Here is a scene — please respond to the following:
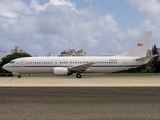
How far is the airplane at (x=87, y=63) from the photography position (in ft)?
128

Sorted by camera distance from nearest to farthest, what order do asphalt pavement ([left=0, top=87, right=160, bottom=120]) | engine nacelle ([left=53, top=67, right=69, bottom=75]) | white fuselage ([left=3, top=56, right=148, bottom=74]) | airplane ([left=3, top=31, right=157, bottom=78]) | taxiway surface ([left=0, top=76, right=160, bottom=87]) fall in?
asphalt pavement ([left=0, top=87, right=160, bottom=120]) → taxiway surface ([left=0, top=76, right=160, bottom=87]) → engine nacelle ([left=53, top=67, right=69, bottom=75]) → airplane ([left=3, top=31, right=157, bottom=78]) → white fuselage ([left=3, top=56, right=148, bottom=74])

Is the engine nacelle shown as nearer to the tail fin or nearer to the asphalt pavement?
the tail fin

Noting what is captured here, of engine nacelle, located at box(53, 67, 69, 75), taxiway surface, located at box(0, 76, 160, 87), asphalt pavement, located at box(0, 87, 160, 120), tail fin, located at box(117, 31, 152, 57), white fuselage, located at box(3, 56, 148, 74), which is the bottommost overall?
asphalt pavement, located at box(0, 87, 160, 120)

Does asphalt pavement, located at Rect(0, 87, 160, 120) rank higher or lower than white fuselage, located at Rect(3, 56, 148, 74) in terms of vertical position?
lower

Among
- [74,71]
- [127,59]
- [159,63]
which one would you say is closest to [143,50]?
[127,59]

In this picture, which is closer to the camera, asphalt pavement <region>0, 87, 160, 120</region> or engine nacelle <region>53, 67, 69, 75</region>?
asphalt pavement <region>0, 87, 160, 120</region>

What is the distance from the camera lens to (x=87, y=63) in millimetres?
39281

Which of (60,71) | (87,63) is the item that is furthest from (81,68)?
(60,71)

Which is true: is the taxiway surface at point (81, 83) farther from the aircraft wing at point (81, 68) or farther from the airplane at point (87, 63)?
the airplane at point (87, 63)

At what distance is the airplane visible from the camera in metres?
39.2

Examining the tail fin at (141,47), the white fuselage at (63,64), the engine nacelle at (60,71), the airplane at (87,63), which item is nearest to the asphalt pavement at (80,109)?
the engine nacelle at (60,71)

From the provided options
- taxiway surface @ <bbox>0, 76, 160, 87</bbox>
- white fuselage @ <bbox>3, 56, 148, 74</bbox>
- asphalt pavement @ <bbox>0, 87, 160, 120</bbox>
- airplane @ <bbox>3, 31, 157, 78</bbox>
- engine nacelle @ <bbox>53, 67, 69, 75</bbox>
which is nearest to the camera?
asphalt pavement @ <bbox>0, 87, 160, 120</bbox>

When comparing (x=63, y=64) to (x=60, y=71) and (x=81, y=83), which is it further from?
(x=81, y=83)

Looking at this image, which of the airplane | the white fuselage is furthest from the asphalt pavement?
the white fuselage
